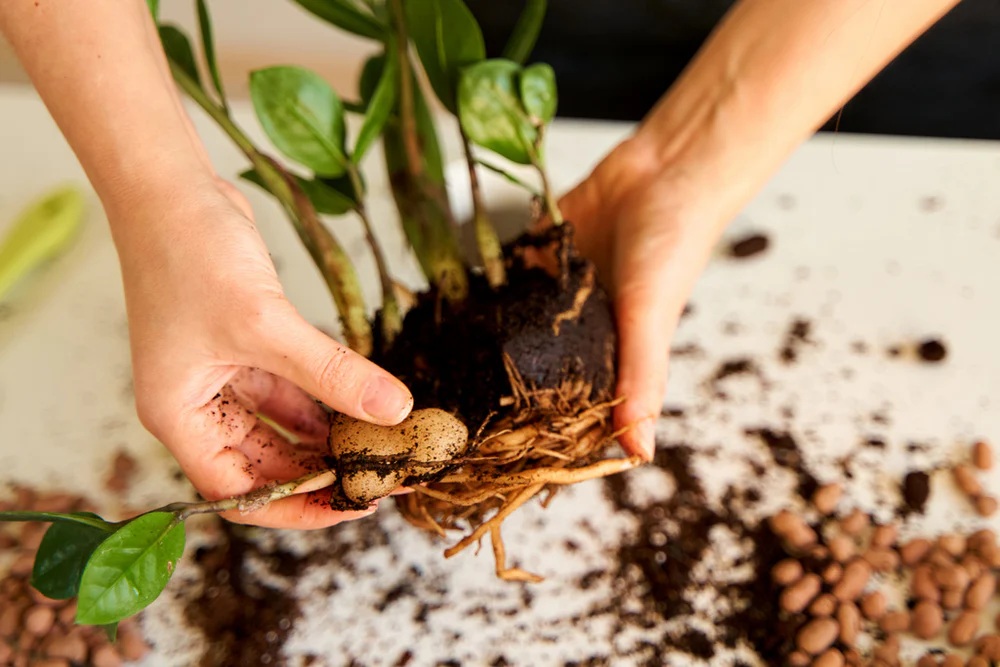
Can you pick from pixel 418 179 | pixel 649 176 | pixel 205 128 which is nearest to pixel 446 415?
pixel 418 179

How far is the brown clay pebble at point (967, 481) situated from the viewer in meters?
0.91

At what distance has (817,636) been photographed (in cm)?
80

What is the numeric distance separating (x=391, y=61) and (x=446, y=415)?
0.39 metres

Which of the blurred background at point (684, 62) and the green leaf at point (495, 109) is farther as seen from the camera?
the blurred background at point (684, 62)

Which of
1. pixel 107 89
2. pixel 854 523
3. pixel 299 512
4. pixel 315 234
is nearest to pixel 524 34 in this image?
pixel 315 234

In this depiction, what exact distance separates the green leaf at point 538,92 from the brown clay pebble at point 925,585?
0.64 metres

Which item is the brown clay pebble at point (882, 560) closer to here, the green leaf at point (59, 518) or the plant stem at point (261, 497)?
the plant stem at point (261, 497)

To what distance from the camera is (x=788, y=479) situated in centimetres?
94

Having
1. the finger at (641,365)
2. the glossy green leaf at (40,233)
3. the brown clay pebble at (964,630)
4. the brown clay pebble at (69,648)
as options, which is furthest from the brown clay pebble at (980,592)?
the glossy green leaf at (40,233)

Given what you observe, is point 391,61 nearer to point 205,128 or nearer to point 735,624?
point 205,128

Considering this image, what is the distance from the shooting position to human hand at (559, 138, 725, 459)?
2.61 ft

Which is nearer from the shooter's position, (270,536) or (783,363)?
(270,536)

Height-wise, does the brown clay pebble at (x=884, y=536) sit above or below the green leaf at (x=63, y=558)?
below

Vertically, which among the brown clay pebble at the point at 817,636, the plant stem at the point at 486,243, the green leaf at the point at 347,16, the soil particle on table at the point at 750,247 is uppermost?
the green leaf at the point at 347,16
